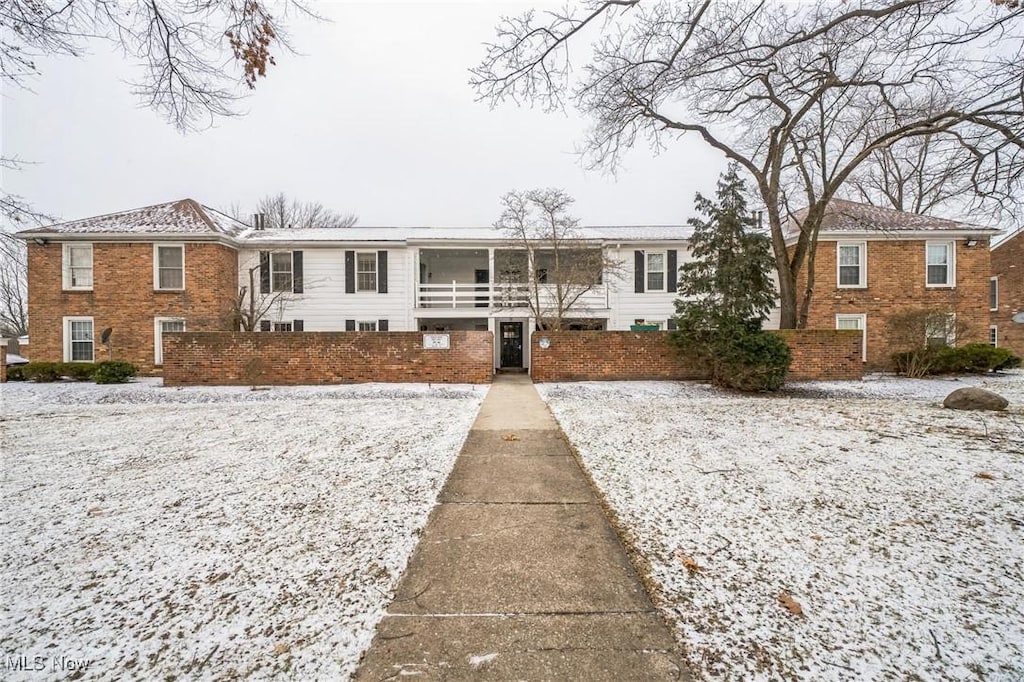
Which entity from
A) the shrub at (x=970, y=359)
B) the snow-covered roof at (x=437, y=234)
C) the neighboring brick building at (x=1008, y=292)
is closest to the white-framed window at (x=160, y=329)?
the snow-covered roof at (x=437, y=234)

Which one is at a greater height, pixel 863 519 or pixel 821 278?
pixel 821 278

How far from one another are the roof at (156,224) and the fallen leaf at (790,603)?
17.1 metres

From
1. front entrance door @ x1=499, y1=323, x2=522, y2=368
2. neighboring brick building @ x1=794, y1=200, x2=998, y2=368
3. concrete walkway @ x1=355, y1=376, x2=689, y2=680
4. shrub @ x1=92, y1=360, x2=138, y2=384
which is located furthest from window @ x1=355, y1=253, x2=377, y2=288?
neighboring brick building @ x1=794, y1=200, x2=998, y2=368

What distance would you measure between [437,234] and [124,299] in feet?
36.1

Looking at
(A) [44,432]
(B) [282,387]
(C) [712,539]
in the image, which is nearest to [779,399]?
(C) [712,539]

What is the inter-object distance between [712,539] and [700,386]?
834 centimetres

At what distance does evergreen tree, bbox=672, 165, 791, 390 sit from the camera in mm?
9453

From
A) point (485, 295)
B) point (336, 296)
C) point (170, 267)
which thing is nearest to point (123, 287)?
point (170, 267)

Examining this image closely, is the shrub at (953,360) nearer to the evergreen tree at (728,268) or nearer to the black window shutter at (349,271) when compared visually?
the evergreen tree at (728,268)

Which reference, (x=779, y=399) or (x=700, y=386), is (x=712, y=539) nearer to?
(x=779, y=399)

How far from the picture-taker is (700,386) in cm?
1037

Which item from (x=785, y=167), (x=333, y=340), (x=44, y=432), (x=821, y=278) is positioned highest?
(x=785, y=167)

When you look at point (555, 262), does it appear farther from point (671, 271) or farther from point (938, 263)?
point (938, 263)

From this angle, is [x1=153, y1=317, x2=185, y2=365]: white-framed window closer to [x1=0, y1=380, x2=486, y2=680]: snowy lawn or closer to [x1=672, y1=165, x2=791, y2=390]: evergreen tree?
[x1=0, y1=380, x2=486, y2=680]: snowy lawn
